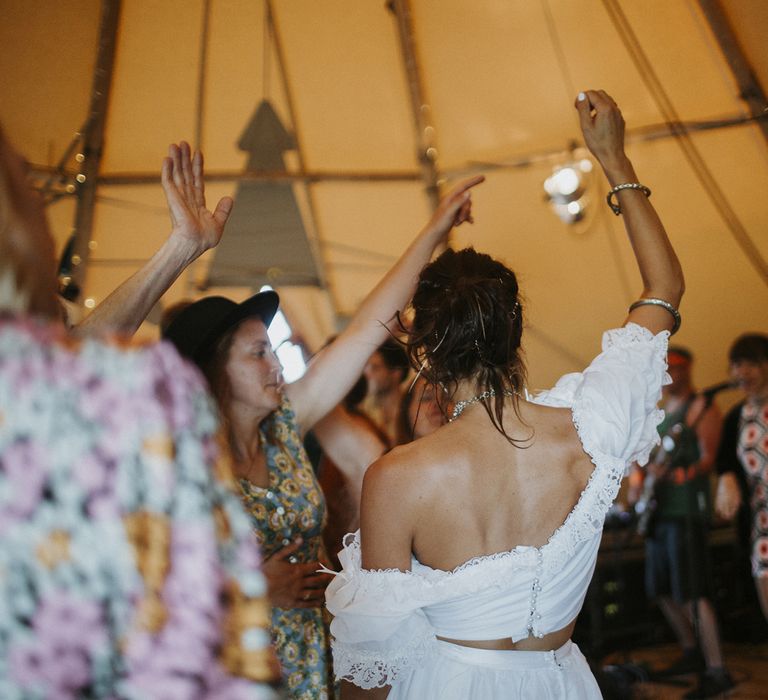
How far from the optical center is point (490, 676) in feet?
5.13

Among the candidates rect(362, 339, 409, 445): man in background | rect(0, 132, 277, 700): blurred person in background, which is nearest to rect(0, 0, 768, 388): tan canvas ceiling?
rect(362, 339, 409, 445): man in background

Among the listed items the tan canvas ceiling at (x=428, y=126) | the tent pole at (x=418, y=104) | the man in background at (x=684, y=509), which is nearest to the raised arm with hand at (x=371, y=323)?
the man in background at (x=684, y=509)

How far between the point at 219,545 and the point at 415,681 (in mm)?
973

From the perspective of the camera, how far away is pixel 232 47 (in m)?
6.51

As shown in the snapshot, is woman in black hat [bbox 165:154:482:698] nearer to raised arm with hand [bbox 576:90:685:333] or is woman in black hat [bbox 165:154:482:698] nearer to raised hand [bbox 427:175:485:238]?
raised hand [bbox 427:175:485:238]

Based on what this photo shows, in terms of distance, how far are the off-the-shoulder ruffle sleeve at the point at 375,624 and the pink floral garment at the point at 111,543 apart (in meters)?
0.76

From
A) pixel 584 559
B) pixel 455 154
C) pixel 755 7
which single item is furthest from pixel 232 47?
pixel 584 559

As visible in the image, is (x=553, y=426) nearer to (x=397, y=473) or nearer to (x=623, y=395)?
(x=623, y=395)

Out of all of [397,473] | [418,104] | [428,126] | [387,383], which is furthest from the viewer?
[428,126]

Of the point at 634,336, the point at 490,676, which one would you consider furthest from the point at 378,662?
the point at 634,336

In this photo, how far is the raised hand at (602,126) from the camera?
172 cm

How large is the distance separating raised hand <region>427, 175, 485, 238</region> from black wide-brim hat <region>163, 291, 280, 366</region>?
1.42 ft

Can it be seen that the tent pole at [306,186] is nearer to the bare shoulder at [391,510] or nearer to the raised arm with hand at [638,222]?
the raised arm with hand at [638,222]

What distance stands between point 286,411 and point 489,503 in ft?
2.46
